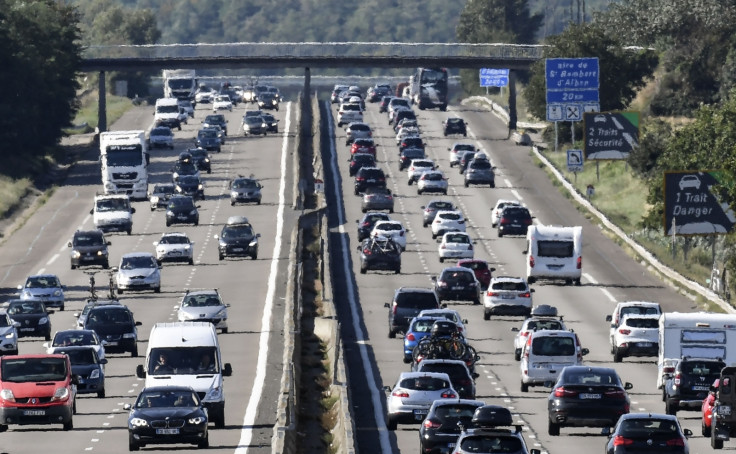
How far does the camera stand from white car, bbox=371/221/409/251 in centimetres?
8392

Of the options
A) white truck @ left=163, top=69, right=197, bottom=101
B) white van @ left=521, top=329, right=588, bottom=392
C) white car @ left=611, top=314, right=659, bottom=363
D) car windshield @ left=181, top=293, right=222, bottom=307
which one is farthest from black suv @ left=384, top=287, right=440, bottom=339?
white truck @ left=163, top=69, right=197, bottom=101

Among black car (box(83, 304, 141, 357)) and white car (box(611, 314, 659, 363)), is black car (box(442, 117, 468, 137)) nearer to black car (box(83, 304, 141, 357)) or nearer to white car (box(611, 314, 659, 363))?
white car (box(611, 314, 659, 363))

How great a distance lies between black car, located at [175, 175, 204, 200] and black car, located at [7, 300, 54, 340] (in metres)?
45.8

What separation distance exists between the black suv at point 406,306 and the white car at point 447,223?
1104 inches

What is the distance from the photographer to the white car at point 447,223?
88.6m

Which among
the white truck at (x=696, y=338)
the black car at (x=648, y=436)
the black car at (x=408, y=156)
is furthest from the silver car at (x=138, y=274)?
the black car at (x=408, y=156)

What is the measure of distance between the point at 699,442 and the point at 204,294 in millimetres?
23654

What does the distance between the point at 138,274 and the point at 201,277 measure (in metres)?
5.64

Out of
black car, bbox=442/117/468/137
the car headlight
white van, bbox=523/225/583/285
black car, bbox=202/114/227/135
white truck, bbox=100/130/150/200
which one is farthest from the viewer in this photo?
black car, bbox=202/114/227/135

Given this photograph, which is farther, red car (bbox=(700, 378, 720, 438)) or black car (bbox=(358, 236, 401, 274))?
black car (bbox=(358, 236, 401, 274))

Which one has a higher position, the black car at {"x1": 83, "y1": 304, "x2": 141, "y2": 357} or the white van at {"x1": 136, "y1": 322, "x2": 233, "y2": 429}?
the white van at {"x1": 136, "y1": 322, "x2": 233, "y2": 429}

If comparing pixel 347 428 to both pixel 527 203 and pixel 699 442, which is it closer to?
pixel 699 442

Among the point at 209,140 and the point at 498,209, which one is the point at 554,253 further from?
the point at 209,140

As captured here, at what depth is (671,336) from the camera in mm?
47000
